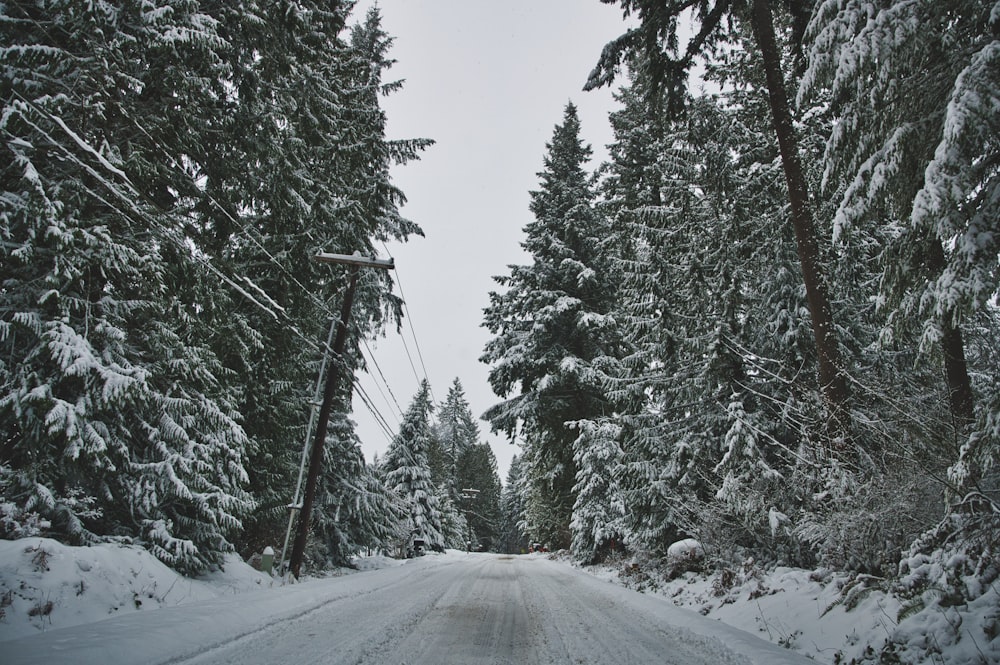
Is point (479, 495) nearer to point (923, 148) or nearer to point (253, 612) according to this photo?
point (253, 612)

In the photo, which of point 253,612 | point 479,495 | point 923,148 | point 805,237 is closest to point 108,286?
point 253,612

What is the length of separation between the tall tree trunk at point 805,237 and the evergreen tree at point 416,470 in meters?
25.9

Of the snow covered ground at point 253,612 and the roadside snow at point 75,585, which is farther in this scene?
the roadside snow at point 75,585

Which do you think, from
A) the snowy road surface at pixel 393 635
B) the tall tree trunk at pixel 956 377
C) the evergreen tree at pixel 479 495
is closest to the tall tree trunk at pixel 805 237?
the tall tree trunk at pixel 956 377

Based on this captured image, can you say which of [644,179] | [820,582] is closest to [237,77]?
[820,582]

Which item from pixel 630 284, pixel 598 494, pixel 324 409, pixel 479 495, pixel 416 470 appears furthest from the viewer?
pixel 479 495

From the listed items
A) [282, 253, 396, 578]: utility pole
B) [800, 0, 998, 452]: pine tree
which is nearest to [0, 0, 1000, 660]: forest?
[800, 0, 998, 452]: pine tree

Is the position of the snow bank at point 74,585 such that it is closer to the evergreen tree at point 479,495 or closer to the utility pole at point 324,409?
the utility pole at point 324,409

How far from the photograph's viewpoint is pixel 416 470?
30.9 m

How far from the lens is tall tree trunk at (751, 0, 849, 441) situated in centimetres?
711

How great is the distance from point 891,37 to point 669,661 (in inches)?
232

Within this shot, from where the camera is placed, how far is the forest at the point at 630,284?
4473mm

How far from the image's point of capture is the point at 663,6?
862 cm

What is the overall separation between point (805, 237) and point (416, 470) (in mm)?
27691
